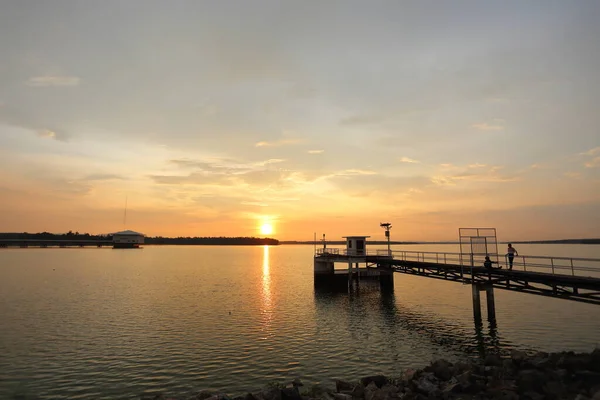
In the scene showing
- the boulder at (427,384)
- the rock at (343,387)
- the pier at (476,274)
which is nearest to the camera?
the boulder at (427,384)

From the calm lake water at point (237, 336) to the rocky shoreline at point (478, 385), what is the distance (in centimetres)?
283

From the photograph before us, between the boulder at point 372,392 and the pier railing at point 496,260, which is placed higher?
the pier railing at point 496,260

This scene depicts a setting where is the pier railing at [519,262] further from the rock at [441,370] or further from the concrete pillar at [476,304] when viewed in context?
the rock at [441,370]

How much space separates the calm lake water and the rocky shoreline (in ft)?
9.29

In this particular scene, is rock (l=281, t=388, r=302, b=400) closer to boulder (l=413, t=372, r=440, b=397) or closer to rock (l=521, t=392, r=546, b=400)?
boulder (l=413, t=372, r=440, b=397)

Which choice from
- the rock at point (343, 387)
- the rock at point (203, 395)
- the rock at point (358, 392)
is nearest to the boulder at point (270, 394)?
the rock at point (203, 395)

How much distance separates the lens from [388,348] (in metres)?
24.8

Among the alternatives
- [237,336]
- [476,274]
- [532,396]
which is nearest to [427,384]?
[532,396]

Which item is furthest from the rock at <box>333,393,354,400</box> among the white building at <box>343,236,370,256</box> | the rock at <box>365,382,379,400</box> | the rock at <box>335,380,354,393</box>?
the white building at <box>343,236,370,256</box>

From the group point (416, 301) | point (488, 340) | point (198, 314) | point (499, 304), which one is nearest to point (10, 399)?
point (198, 314)

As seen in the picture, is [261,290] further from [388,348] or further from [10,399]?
[10,399]

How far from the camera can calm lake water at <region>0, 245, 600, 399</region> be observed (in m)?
19.6

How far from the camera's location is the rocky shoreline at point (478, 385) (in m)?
14.0

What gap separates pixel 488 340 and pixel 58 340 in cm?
3289
